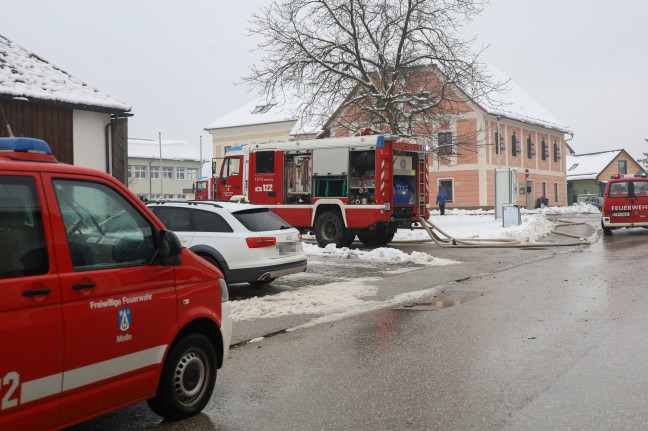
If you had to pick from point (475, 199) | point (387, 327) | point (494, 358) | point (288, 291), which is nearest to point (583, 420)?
point (494, 358)

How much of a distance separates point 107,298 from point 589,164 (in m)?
83.6

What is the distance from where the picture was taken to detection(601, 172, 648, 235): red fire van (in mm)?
23047

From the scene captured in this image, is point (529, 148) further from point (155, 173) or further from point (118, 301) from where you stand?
point (118, 301)

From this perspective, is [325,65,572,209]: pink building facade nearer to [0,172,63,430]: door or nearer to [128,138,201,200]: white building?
[0,172,63,430]: door

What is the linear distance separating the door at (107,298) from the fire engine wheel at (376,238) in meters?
16.0

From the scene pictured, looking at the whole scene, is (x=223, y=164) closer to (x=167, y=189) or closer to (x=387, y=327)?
(x=387, y=327)

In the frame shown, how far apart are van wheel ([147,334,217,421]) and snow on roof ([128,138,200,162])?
8316cm

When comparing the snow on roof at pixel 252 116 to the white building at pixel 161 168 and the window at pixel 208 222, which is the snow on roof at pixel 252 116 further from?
the window at pixel 208 222

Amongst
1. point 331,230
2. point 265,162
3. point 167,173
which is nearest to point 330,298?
point 331,230

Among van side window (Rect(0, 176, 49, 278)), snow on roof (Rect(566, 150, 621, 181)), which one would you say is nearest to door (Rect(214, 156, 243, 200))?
van side window (Rect(0, 176, 49, 278))

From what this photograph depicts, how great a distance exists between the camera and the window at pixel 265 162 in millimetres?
20688

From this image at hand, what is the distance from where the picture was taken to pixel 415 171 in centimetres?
1998

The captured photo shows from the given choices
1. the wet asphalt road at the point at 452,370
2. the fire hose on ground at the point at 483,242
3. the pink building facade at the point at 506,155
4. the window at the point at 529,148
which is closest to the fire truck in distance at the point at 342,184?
the fire hose on ground at the point at 483,242

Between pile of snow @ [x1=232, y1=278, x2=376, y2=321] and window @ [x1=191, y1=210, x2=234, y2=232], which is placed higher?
window @ [x1=191, y1=210, x2=234, y2=232]
